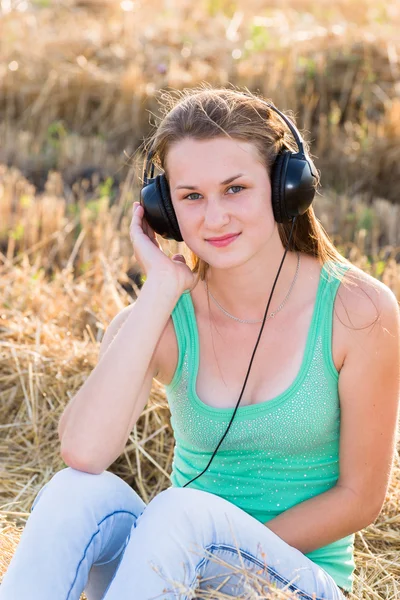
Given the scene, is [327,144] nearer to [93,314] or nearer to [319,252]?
[93,314]

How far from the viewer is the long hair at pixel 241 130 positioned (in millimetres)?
2414

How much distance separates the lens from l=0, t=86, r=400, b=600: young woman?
7.47ft

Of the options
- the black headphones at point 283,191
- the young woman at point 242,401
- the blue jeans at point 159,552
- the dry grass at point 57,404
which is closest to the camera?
the blue jeans at point 159,552

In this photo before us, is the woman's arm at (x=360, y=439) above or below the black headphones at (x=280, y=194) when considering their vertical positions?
below

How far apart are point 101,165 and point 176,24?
3452mm

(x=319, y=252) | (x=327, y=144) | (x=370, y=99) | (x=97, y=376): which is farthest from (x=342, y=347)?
(x=370, y=99)

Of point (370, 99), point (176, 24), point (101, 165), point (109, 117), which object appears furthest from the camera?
point (176, 24)

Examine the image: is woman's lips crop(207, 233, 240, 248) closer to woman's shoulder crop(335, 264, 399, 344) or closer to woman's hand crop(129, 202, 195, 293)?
woman's hand crop(129, 202, 195, 293)

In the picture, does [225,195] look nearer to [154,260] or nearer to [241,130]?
[241,130]

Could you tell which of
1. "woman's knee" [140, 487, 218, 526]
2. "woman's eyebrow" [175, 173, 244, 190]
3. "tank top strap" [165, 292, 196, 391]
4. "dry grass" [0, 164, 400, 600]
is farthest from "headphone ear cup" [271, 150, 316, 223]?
"dry grass" [0, 164, 400, 600]

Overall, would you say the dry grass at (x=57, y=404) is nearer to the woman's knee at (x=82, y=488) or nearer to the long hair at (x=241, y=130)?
the woman's knee at (x=82, y=488)

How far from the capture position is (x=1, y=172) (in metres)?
6.61

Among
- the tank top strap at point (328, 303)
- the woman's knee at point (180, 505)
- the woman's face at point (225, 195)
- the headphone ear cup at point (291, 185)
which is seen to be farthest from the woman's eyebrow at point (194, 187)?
the woman's knee at point (180, 505)

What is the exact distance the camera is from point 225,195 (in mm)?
2414
